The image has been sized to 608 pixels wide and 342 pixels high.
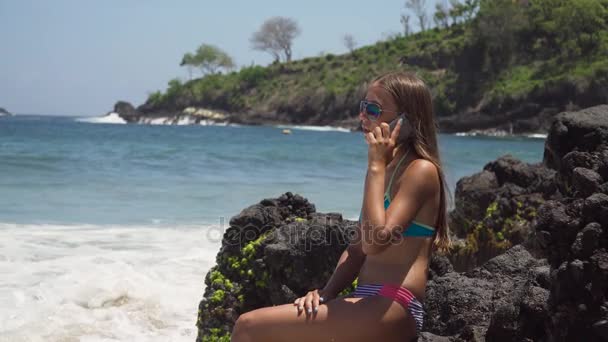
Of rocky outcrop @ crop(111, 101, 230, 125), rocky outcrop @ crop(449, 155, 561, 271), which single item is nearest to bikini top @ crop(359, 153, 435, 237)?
rocky outcrop @ crop(449, 155, 561, 271)

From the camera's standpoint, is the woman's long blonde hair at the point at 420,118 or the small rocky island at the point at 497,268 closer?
the small rocky island at the point at 497,268

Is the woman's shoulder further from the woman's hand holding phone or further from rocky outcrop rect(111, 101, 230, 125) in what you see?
rocky outcrop rect(111, 101, 230, 125)

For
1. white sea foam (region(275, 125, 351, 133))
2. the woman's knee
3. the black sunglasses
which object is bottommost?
white sea foam (region(275, 125, 351, 133))

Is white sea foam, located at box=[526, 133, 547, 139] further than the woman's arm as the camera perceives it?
Yes

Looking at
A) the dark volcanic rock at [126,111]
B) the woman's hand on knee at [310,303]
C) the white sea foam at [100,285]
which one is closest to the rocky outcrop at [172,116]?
the dark volcanic rock at [126,111]

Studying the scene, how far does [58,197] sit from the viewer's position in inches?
549

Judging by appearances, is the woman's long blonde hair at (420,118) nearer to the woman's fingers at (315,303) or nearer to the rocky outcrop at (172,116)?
the woman's fingers at (315,303)

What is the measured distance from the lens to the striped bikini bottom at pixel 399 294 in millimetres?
2699

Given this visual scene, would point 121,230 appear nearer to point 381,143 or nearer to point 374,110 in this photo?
point 374,110

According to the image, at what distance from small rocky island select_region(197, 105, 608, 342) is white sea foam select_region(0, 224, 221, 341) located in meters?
1.72

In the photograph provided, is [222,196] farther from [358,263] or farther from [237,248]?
[358,263]

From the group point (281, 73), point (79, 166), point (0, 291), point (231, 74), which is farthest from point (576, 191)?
point (231, 74)

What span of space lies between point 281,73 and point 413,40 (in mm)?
16909

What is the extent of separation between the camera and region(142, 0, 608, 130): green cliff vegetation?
53844 millimetres
